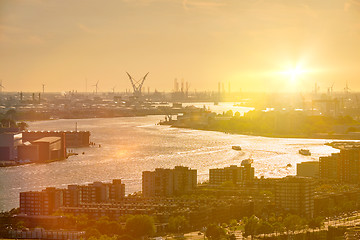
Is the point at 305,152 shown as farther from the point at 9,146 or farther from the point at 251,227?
the point at 251,227

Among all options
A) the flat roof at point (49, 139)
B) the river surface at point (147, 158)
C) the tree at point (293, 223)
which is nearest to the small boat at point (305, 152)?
the river surface at point (147, 158)

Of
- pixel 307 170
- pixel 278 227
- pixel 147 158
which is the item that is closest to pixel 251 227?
pixel 278 227

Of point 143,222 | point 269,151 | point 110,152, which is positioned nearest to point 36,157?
point 110,152

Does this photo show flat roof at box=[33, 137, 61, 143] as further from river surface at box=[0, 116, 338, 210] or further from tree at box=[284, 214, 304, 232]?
tree at box=[284, 214, 304, 232]

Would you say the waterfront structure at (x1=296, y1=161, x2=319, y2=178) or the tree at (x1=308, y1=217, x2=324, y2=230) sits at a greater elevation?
the waterfront structure at (x1=296, y1=161, x2=319, y2=178)

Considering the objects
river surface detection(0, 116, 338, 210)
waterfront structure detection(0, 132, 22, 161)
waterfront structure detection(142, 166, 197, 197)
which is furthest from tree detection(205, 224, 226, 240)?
waterfront structure detection(0, 132, 22, 161)

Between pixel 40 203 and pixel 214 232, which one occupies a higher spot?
pixel 40 203
